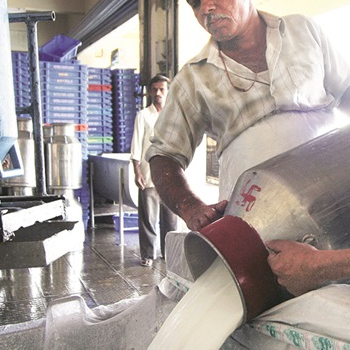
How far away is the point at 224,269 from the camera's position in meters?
1.18

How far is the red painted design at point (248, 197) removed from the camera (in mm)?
1179

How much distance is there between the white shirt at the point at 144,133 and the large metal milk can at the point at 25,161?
3.97 feet

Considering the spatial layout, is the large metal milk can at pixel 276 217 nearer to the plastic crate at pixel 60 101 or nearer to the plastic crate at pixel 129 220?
the plastic crate at pixel 129 220

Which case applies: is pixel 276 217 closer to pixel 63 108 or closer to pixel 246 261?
pixel 246 261

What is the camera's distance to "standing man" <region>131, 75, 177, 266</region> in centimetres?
470

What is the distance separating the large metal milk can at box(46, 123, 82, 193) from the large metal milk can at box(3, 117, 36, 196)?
0.43 meters

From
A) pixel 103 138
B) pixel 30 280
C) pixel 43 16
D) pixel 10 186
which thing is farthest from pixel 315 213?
pixel 103 138

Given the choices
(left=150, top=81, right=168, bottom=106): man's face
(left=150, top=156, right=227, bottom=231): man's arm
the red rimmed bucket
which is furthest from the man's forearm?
(left=150, top=81, right=168, bottom=106): man's face

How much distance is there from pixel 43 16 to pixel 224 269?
101 inches

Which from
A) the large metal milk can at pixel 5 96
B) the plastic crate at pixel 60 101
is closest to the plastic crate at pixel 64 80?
the plastic crate at pixel 60 101

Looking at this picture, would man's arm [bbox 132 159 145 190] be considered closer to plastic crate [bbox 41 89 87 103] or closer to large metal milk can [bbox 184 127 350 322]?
plastic crate [bbox 41 89 87 103]

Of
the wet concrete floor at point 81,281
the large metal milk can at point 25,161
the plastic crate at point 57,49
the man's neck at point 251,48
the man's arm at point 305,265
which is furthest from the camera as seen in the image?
the plastic crate at point 57,49

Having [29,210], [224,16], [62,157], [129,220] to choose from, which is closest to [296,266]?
[224,16]

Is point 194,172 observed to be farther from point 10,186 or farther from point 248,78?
point 248,78
